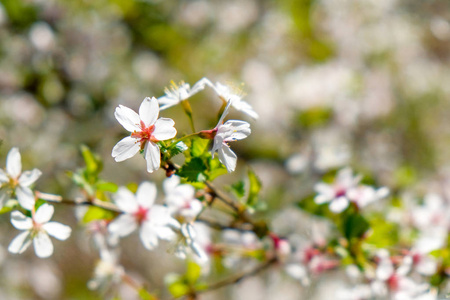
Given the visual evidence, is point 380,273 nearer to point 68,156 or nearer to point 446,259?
point 446,259

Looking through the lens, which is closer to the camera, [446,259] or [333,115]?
[446,259]

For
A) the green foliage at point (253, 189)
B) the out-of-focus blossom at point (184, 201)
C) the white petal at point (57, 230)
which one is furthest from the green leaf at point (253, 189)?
the white petal at point (57, 230)

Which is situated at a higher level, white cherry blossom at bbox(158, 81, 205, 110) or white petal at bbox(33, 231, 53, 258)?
white cherry blossom at bbox(158, 81, 205, 110)

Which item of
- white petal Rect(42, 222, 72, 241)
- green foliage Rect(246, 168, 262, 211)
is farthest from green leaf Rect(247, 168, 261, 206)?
white petal Rect(42, 222, 72, 241)

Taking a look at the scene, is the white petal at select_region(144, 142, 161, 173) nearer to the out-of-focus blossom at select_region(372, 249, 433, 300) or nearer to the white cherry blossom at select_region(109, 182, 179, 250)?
the white cherry blossom at select_region(109, 182, 179, 250)

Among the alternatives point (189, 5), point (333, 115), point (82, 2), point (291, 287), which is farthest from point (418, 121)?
point (82, 2)

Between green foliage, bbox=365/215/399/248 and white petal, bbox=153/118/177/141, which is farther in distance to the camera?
green foliage, bbox=365/215/399/248
